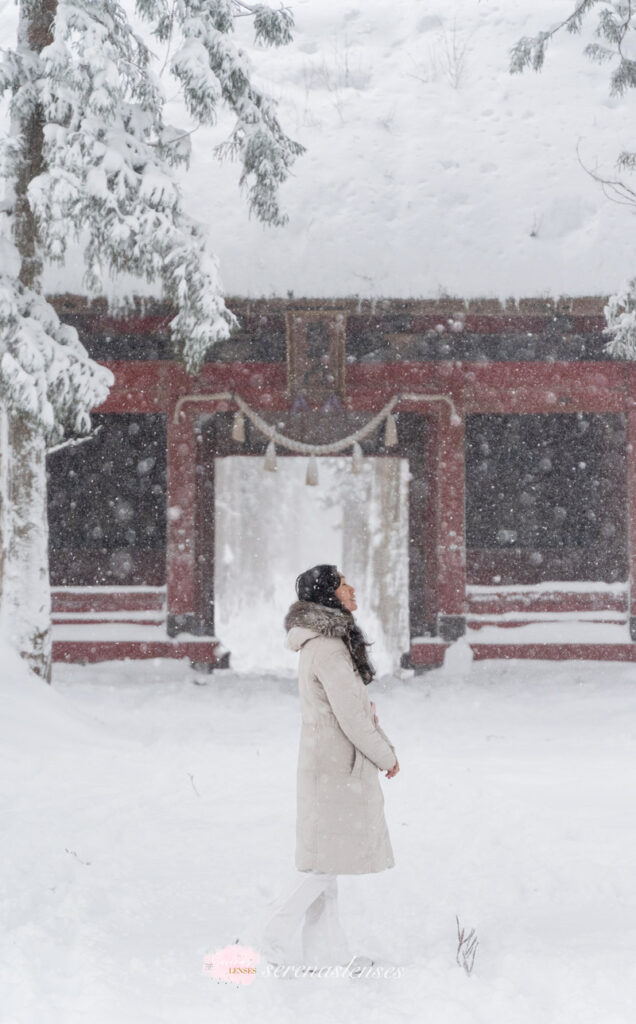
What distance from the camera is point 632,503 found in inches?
368

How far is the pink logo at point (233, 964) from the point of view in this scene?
325 cm

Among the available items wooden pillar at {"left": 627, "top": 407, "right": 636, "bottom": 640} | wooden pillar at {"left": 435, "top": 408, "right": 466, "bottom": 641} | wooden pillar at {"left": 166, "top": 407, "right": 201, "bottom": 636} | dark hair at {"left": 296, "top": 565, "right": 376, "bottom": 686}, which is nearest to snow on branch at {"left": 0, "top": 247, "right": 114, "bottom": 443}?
wooden pillar at {"left": 166, "top": 407, "right": 201, "bottom": 636}

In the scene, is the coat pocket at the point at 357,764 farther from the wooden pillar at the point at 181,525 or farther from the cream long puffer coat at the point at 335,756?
the wooden pillar at the point at 181,525

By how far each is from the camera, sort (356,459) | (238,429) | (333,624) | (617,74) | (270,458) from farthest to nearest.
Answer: (356,459) → (270,458) → (238,429) → (617,74) → (333,624)

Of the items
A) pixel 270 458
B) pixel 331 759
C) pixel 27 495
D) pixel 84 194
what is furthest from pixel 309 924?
pixel 270 458

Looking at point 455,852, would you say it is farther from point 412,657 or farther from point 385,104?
point 385,104

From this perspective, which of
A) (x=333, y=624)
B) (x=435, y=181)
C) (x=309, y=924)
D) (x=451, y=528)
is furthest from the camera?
(x=435, y=181)

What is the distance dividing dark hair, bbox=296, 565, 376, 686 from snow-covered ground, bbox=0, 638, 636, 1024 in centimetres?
114

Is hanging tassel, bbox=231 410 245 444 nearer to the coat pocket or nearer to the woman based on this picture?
the woman

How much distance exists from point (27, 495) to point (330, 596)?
4424 millimetres

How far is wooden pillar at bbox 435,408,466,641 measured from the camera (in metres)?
9.30

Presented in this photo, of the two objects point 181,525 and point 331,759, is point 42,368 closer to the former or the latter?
point 181,525

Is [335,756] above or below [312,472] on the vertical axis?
below

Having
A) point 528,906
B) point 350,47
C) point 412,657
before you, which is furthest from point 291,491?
point 350,47
